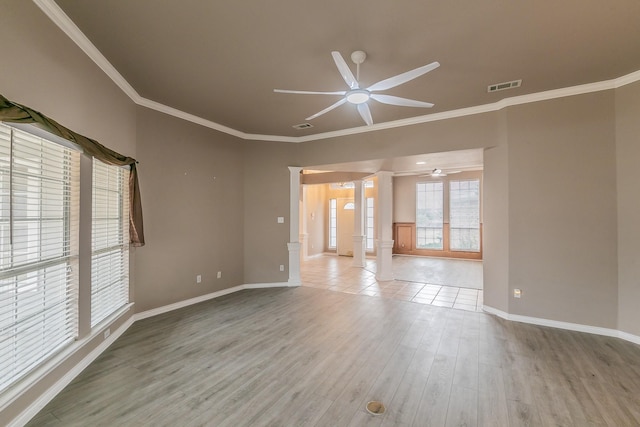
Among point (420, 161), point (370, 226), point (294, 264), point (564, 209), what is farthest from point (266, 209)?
point (370, 226)

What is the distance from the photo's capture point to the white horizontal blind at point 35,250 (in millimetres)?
1893

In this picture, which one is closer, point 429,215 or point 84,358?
point 84,358

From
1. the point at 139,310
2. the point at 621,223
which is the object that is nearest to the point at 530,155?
the point at 621,223

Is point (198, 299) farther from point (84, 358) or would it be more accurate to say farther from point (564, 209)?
point (564, 209)

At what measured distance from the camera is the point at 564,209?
12.2ft

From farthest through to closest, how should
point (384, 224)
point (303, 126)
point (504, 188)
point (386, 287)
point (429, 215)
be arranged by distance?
point (429, 215), point (384, 224), point (386, 287), point (303, 126), point (504, 188)

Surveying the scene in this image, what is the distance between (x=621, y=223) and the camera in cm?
344

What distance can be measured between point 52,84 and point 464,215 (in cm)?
1033

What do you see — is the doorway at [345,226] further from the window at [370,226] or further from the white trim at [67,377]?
the white trim at [67,377]

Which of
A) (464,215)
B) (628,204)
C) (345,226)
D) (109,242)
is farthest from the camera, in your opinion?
(345,226)

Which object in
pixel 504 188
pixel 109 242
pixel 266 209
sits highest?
pixel 504 188

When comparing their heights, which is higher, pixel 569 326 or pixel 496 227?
pixel 496 227

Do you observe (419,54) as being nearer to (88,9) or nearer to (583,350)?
(88,9)

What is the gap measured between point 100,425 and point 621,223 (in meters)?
5.63
